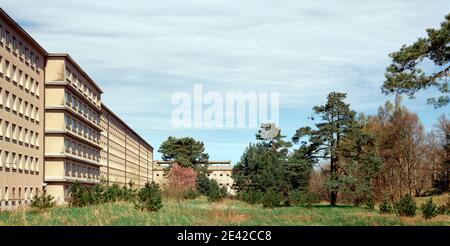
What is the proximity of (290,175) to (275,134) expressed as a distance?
110 ft

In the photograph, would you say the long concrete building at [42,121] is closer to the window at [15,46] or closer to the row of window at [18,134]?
the row of window at [18,134]

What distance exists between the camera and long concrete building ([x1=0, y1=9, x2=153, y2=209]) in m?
57.2

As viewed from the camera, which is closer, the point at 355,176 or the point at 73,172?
the point at 355,176

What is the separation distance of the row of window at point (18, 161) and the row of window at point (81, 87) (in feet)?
44.9

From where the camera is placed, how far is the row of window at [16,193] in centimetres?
5522

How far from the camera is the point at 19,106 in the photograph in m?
61.7

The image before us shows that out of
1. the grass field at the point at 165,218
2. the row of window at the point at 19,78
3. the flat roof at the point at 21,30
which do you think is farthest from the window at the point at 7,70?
the grass field at the point at 165,218

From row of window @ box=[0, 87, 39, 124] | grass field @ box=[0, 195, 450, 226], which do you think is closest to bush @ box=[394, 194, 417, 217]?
grass field @ box=[0, 195, 450, 226]

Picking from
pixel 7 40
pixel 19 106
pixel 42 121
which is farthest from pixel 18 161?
pixel 7 40
